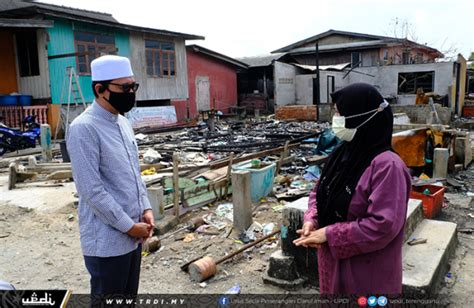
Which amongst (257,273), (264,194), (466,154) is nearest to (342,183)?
(257,273)

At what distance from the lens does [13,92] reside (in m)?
16.2

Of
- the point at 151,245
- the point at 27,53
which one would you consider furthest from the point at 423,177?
the point at 27,53

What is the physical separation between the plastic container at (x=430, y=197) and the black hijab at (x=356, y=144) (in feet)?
12.5

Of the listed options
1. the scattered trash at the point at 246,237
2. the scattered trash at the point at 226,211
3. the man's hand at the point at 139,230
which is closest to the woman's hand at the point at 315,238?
the man's hand at the point at 139,230

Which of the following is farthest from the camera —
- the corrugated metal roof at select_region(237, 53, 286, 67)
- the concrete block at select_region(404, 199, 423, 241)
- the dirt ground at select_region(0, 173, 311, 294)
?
the corrugated metal roof at select_region(237, 53, 286, 67)

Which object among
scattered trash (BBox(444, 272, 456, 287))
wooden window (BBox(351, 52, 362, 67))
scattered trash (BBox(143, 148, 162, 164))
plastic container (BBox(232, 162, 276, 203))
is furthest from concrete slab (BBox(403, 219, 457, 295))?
wooden window (BBox(351, 52, 362, 67))

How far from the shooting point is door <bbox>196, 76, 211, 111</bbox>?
81.3 feet

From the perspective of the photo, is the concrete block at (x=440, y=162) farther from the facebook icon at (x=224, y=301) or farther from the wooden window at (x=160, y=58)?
the wooden window at (x=160, y=58)

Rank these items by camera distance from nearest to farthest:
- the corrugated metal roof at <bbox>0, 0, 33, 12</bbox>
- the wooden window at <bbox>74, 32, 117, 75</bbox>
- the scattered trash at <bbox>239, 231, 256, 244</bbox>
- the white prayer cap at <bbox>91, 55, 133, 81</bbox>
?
the white prayer cap at <bbox>91, 55, 133, 81</bbox> → the scattered trash at <bbox>239, 231, 256, 244</bbox> → the wooden window at <bbox>74, 32, 117, 75</bbox> → the corrugated metal roof at <bbox>0, 0, 33, 12</bbox>

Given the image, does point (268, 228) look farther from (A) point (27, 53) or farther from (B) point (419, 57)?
(B) point (419, 57)

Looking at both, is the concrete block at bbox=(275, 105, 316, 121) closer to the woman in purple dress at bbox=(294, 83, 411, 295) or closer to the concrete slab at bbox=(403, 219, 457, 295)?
the concrete slab at bbox=(403, 219, 457, 295)

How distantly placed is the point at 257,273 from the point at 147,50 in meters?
18.0

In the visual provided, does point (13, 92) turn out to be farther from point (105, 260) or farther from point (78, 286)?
point (105, 260)

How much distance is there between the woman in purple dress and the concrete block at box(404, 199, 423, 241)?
198 centimetres
